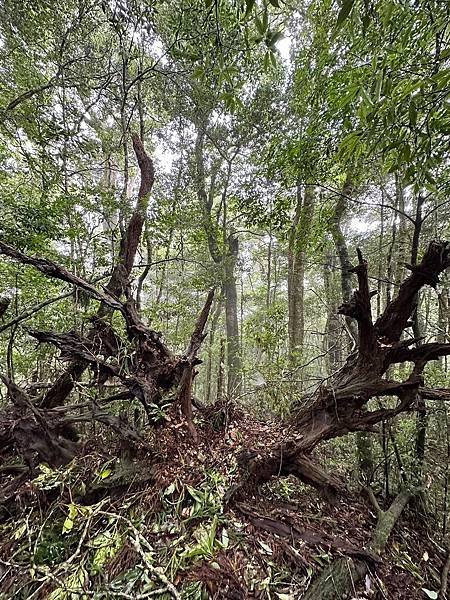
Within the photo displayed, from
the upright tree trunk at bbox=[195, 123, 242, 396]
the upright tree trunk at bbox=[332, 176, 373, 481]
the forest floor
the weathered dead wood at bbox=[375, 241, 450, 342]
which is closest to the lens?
the forest floor

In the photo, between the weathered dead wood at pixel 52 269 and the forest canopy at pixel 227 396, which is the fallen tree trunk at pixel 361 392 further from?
the weathered dead wood at pixel 52 269

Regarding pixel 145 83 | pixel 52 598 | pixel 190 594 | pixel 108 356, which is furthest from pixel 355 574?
pixel 145 83

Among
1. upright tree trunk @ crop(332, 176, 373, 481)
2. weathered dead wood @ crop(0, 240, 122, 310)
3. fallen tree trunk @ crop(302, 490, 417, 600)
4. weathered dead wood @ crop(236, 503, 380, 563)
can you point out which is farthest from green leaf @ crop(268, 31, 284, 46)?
A: fallen tree trunk @ crop(302, 490, 417, 600)

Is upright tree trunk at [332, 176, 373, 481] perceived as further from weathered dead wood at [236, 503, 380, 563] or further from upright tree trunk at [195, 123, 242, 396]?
upright tree trunk at [195, 123, 242, 396]

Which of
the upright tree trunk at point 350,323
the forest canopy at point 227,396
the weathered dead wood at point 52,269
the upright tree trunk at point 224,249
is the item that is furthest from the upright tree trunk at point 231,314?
the weathered dead wood at point 52,269

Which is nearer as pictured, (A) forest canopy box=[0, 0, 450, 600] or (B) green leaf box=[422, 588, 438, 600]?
(A) forest canopy box=[0, 0, 450, 600]

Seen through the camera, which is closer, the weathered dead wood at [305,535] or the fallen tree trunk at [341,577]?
the fallen tree trunk at [341,577]

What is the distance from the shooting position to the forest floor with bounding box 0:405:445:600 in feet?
4.91

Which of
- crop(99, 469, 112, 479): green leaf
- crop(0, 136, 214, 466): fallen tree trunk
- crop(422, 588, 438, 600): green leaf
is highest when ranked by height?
crop(0, 136, 214, 466): fallen tree trunk

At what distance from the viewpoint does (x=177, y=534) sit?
66.7 inches

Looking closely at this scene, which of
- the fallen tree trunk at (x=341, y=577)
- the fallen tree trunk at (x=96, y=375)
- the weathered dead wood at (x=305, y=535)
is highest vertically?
the fallen tree trunk at (x=96, y=375)

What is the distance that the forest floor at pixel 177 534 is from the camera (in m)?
1.50

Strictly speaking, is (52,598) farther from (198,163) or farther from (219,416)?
(198,163)

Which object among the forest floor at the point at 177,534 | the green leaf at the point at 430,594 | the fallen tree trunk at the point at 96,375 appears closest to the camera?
the forest floor at the point at 177,534
